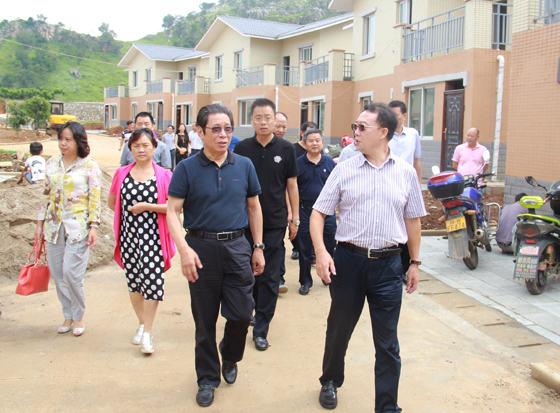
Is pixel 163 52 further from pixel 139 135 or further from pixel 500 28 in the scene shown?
pixel 139 135

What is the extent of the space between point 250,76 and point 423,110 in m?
14.9

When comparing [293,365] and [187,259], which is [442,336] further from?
[187,259]

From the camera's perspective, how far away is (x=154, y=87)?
41844 millimetres

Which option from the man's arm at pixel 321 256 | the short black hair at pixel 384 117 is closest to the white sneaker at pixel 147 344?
the man's arm at pixel 321 256

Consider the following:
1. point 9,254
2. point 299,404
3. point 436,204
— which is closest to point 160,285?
point 299,404

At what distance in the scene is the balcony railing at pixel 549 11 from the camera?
9203 mm

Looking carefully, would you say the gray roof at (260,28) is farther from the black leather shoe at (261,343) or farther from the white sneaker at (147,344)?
the white sneaker at (147,344)

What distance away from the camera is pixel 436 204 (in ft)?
37.0

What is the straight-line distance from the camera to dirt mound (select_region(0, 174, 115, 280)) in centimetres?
669

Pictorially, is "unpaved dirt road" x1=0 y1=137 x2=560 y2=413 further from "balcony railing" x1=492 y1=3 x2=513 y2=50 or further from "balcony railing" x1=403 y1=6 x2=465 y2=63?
"balcony railing" x1=403 y1=6 x2=465 y2=63

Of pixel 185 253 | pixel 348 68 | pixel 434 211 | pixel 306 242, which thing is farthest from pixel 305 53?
pixel 185 253

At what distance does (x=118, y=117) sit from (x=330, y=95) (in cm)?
2914

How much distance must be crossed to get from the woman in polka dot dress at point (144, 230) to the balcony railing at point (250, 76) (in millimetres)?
25253

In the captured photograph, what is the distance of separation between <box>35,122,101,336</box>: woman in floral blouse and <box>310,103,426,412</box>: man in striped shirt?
2333 mm
